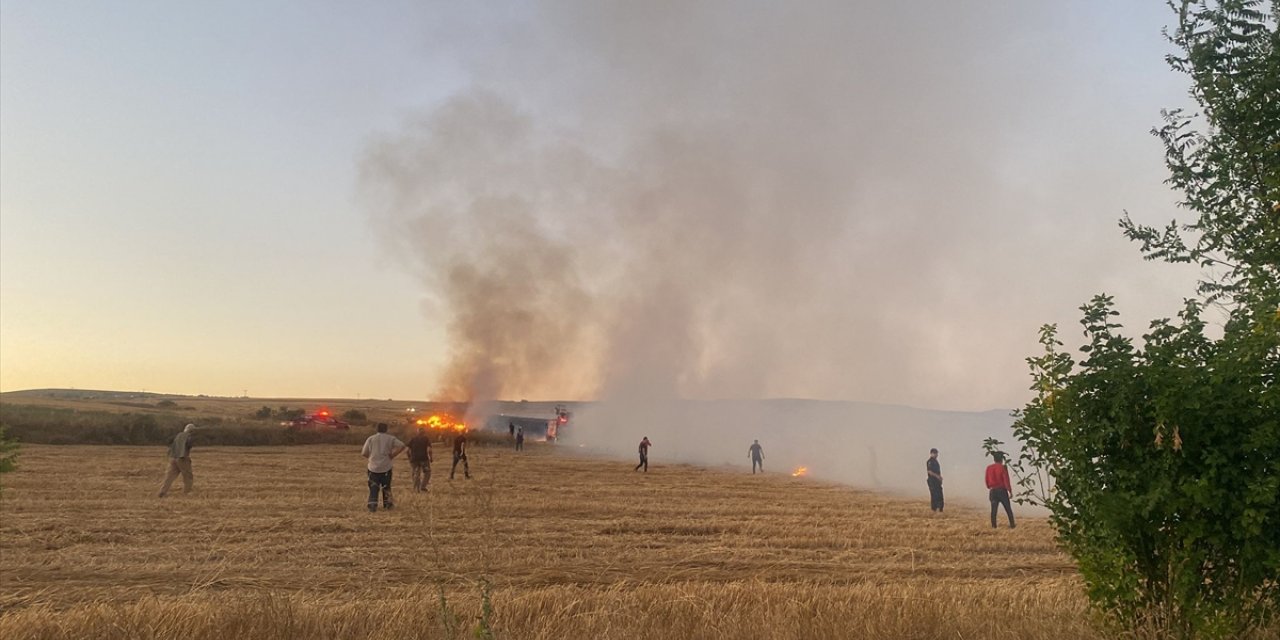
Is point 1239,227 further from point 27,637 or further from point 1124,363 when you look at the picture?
point 27,637

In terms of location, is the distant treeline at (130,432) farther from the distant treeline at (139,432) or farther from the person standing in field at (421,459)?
the person standing in field at (421,459)

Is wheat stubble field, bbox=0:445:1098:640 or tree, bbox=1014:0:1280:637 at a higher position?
tree, bbox=1014:0:1280:637

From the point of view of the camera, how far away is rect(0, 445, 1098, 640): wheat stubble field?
18.2ft

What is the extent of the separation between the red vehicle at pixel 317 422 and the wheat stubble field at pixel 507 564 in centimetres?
2410

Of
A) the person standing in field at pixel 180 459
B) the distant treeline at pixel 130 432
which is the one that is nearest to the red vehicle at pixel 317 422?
the distant treeline at pixel 130 432

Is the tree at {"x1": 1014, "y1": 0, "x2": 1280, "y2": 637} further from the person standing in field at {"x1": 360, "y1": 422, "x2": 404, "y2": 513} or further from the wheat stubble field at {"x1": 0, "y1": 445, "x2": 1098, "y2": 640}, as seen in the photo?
the person standing in field at {"x1": 360, "y1": 422, "x2": 404, "y2": 513}

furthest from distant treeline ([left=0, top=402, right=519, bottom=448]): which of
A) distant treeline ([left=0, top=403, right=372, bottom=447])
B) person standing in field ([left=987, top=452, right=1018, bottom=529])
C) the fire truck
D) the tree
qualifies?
the tree

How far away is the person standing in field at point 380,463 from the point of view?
51.1ft

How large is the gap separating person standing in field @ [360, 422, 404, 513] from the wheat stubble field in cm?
67

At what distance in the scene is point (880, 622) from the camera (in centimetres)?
558

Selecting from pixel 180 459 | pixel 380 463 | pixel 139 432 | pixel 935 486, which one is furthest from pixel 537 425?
pixel 380 463

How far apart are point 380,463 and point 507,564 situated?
653 cm

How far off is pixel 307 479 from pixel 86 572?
44.8 ft

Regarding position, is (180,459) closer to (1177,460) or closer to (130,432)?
(1177,460)
